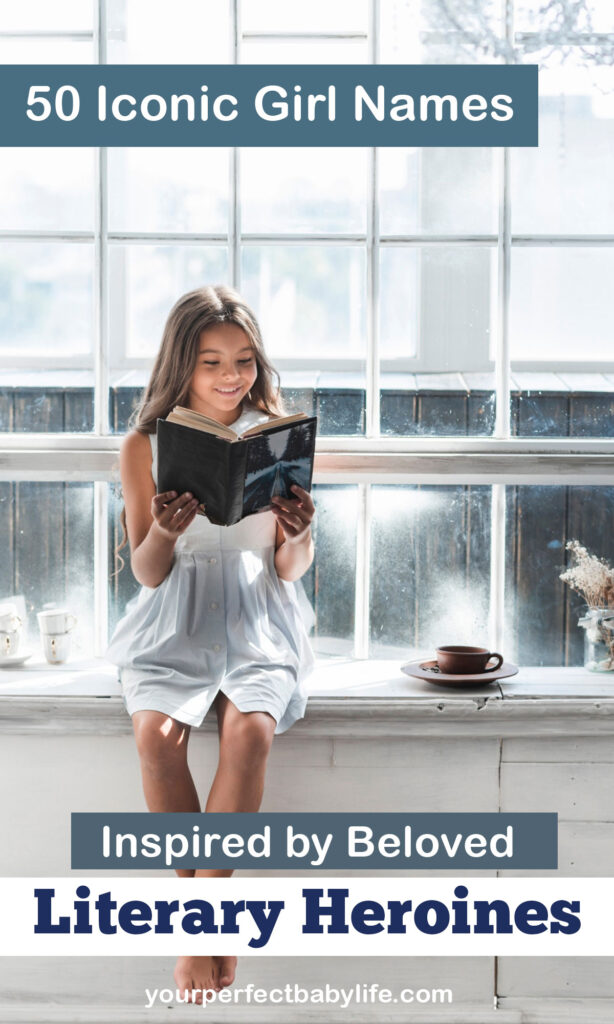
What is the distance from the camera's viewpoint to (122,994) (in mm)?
2154

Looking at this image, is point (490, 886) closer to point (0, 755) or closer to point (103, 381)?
point (0, 755)

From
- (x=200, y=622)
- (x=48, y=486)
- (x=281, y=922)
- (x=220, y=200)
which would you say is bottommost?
(x=281, y=922)

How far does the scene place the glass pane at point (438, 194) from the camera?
2.43m

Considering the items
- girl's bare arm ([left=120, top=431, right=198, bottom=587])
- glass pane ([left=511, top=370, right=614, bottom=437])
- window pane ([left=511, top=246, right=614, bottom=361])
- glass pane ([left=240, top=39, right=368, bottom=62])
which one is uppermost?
glass pane ([left=240, top=39, right=368, bottom=62])

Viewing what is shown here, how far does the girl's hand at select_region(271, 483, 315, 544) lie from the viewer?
6.61 ft

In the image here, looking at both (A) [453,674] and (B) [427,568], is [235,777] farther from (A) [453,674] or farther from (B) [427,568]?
(B) [427,568]

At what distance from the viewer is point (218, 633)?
6.95 feet

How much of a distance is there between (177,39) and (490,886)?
1.98 m

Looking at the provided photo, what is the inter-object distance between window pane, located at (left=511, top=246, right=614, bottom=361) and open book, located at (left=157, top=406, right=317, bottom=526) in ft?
2.54

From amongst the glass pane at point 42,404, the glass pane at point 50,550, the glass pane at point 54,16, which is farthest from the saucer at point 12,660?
the glass pane at point 54,16

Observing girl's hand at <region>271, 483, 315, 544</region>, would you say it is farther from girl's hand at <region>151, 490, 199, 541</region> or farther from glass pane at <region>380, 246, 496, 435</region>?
glass pane at <region>380, 246, 496, 435</region>

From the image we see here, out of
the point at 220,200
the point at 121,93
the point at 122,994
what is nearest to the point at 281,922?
the point at 122,994

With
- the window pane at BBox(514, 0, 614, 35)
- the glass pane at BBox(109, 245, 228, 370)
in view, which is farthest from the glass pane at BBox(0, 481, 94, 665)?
the window pane at BBox(514, 0, 614, 35)

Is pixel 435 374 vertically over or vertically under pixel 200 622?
over
